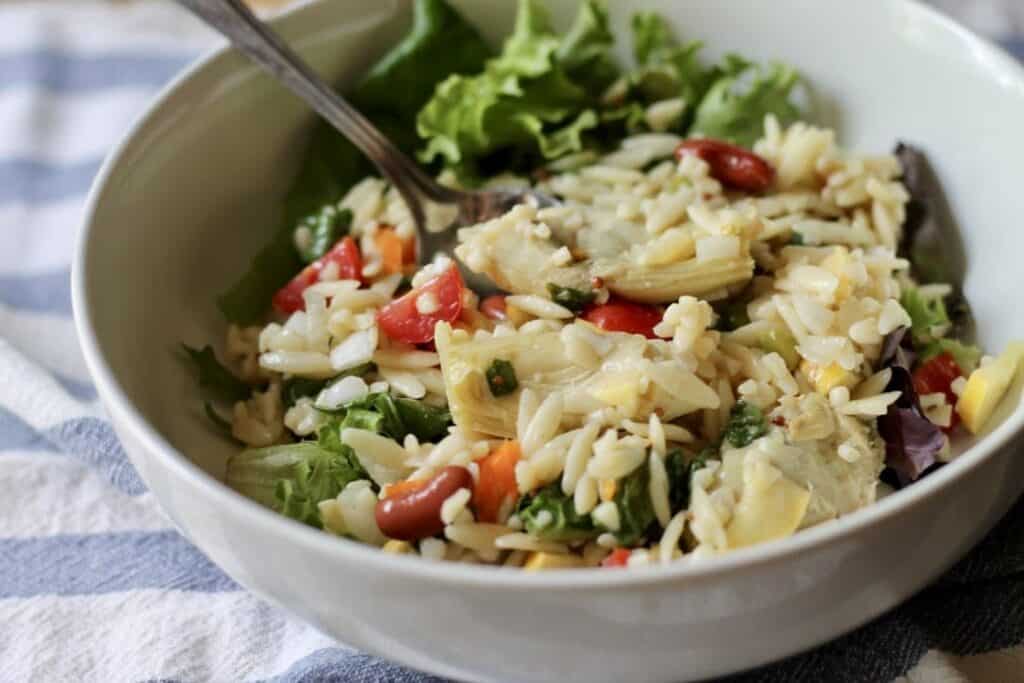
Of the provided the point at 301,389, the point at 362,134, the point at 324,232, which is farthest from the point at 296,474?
the point at 362,134

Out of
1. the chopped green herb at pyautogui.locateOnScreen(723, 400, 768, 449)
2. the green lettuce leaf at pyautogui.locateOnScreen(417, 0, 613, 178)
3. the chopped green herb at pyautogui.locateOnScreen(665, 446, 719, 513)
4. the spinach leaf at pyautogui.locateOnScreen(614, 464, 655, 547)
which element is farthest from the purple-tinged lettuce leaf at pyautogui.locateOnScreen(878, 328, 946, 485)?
the green lettuce leaf at pyautogui.locateOnScreen(417, 0, 613, 178)

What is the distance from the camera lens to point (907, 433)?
225 cm

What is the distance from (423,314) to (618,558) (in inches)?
27.0

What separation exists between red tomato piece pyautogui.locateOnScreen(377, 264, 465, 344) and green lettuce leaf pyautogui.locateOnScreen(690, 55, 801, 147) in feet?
3.08

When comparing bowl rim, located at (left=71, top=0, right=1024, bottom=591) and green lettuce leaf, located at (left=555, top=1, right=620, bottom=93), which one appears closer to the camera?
bowl rim, located at (left=71, top=0, right=1024, bottom=591)

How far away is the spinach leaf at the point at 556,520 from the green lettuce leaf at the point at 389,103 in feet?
3.74

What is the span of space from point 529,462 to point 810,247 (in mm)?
878

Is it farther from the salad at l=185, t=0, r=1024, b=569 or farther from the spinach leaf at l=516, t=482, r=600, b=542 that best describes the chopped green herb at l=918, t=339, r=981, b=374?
the spinach leaf at l=516, t=482, r=600, b=542

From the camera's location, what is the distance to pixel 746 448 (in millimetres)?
2137

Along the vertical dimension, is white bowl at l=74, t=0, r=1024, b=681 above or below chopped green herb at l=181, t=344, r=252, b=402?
above

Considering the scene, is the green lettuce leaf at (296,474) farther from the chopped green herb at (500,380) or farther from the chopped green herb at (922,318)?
the chopped green herb at (922,318)

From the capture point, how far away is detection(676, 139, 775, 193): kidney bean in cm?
282

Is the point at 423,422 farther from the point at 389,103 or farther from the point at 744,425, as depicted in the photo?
the point at 389,103

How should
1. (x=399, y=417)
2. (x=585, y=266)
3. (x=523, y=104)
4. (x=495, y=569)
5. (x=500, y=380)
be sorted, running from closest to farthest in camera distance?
1. (x=495, y=569)
2. (x=500, y=380)
3. (x=399, y=417)
4. (x=585, y=266)
5. (x=523, y=104)
